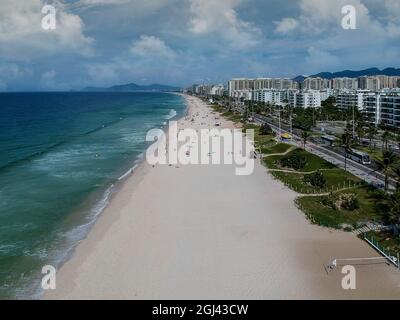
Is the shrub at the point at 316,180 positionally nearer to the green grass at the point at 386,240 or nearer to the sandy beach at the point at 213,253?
the sandy beach at the point at 213,253

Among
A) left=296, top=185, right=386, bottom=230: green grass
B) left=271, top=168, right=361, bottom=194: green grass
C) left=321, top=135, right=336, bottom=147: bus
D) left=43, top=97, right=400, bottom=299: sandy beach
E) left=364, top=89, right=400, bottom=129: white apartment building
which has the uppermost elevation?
left=364, top=89, right=400, bottom=129: white apartment building

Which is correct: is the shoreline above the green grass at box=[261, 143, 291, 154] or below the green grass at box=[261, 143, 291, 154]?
below

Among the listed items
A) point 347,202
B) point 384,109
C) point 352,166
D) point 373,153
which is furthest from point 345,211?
point 384,109

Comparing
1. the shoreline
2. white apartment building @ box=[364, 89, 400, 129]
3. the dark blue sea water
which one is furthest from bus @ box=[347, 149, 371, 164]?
white apartment building @ box=[364, 89, 400, 129]

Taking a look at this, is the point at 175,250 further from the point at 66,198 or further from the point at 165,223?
the point at 66,198

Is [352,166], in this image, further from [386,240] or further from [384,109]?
[384,109]

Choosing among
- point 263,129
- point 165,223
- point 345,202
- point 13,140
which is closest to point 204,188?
point 165,223

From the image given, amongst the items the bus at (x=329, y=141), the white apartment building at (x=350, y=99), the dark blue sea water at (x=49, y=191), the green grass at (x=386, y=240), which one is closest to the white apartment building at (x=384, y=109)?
the white apartment building at (x=350, y=99)

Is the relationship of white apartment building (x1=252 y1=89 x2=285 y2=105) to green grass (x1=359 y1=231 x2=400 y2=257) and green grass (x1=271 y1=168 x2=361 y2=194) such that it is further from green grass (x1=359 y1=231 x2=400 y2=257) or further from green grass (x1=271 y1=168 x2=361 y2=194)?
green grass (x1=359 y1=231 x2=400 y2=257)
